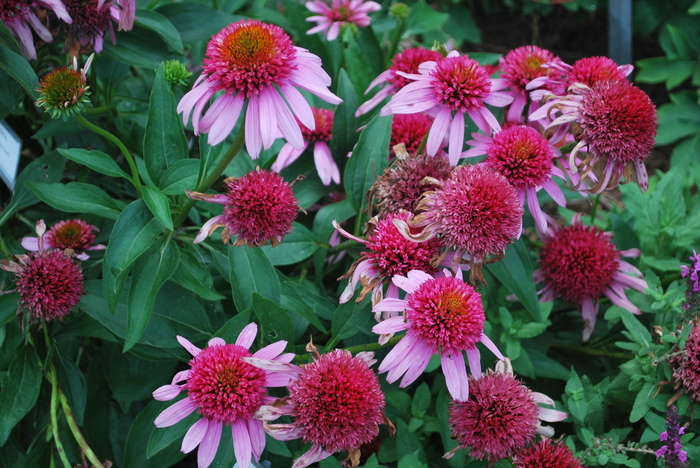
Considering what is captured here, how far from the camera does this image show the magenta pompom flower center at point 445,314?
79 cm

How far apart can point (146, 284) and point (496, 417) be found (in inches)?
21.7

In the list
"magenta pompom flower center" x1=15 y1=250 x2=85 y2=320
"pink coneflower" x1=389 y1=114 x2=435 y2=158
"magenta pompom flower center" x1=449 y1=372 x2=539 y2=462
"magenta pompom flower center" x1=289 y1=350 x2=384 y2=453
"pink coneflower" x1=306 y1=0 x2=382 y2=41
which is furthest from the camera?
"pink coneflower" x1=306 y1=0 x2=382 y2=41

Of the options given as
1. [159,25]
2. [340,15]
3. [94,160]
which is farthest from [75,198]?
[340,15]

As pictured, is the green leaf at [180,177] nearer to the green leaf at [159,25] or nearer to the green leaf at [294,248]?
the green leaf at [294,248]

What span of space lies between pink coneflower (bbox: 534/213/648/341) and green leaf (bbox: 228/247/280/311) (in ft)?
1.90

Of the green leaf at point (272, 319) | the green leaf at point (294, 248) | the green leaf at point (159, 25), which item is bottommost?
the green leaf at point (272, 319)

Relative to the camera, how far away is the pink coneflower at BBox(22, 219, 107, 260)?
1.09 m

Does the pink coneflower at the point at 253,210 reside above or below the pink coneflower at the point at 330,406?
above

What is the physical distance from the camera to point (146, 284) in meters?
0.90

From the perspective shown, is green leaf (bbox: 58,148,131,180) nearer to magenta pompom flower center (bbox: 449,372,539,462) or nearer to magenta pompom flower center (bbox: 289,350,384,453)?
magenta pompom flower center (bbox: 289,350,384,453)

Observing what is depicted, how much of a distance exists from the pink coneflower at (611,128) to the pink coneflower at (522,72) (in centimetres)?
15

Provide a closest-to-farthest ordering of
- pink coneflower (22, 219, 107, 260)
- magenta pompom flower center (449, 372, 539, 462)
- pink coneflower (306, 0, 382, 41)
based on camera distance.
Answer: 1. magenta pompom flower center (449, 372, 539, 462)
2. pink coneflower (22, 219, 107, 260)
3. pink coneflower (306, 0, 382, 41)

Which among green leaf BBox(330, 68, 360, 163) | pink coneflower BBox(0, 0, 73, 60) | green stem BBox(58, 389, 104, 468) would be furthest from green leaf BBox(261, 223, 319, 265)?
pink coneflower BBox(0, 0, 73, 60)

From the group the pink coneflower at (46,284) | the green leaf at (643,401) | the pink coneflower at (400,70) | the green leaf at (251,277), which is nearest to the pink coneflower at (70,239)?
the pink coneflower at (46,284)
